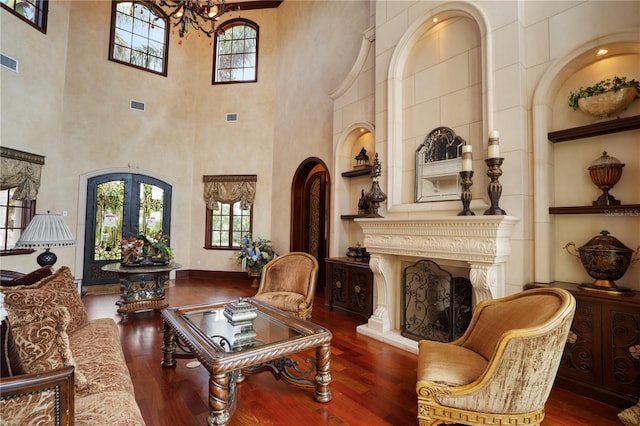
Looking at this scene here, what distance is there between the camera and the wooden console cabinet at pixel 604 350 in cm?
215

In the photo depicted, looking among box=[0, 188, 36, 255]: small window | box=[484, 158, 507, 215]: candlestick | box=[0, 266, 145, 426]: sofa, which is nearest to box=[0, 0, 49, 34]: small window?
box=[0, 188, 36, 255]: small window

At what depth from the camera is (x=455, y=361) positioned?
195 centimetres

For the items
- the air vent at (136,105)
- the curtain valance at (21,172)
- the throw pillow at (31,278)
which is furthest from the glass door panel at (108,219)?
the throw pillow at (31,278)

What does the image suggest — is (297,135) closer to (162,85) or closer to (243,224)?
(243,224)

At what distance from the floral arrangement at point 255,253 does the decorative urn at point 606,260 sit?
16.9 feet

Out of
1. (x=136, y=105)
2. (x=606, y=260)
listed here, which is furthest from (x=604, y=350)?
(x=136, y=105)

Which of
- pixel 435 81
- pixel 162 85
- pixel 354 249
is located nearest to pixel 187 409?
pixel 354 249

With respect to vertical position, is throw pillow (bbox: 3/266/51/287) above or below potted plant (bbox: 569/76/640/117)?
below

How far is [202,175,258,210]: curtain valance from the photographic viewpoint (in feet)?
23.5

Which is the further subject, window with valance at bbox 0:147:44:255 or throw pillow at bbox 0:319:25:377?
window with valance at bbox 0:147:44:255

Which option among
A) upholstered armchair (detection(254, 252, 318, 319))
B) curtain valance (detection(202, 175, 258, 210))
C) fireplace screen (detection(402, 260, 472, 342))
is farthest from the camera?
curtain valance (detection(202, 175, 258, 210))

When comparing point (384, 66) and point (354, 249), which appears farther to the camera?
point (354, 249)

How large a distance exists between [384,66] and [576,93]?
2.06 m

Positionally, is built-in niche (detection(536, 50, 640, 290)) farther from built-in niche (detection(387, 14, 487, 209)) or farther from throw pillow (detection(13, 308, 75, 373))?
throw pillow (detection(13, 308, 75, 373))
